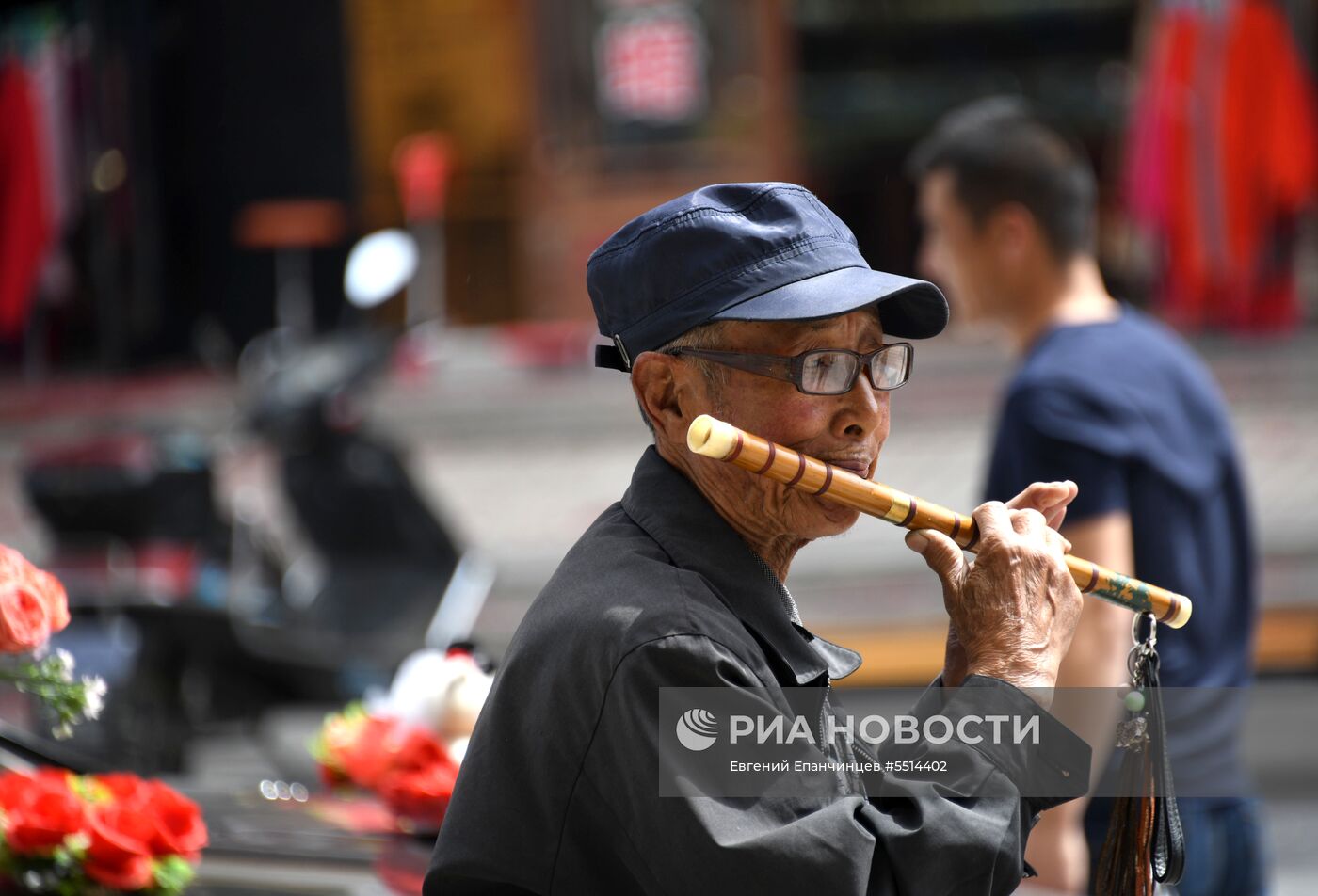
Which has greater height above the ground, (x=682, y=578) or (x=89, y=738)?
(x=682, y=578)

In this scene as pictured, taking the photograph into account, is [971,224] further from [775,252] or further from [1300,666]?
[1300,666]

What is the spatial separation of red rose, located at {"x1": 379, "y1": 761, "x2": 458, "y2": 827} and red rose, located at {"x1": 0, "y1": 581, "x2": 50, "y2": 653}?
556 mm

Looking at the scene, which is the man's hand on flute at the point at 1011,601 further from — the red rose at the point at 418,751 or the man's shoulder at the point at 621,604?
the red rose at the point at 418,751

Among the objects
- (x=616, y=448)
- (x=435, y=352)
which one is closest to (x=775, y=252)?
(x=616, y=448)

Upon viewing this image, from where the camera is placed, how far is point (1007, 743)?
53.3 inches

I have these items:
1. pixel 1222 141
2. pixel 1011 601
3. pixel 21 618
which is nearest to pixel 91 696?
pixel 21 618

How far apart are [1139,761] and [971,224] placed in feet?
4.23

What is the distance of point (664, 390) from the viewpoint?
4.85ft

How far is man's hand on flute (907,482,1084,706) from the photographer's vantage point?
1394 millimetres

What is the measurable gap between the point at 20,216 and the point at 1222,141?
488 centimetres

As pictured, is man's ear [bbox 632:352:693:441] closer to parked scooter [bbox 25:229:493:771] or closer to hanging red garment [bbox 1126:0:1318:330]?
parked scooter [bbox 25:229:493:771]

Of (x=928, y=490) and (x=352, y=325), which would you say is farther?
(x=928, y=490)

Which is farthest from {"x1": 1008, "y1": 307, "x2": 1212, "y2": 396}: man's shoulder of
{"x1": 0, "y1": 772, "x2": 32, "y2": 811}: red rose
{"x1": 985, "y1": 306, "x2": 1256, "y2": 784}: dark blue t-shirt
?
{"x1": 0, "y1": 772, "x2": 32, "y2": 811}: red rose

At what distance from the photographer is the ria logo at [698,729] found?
128 centimetres
